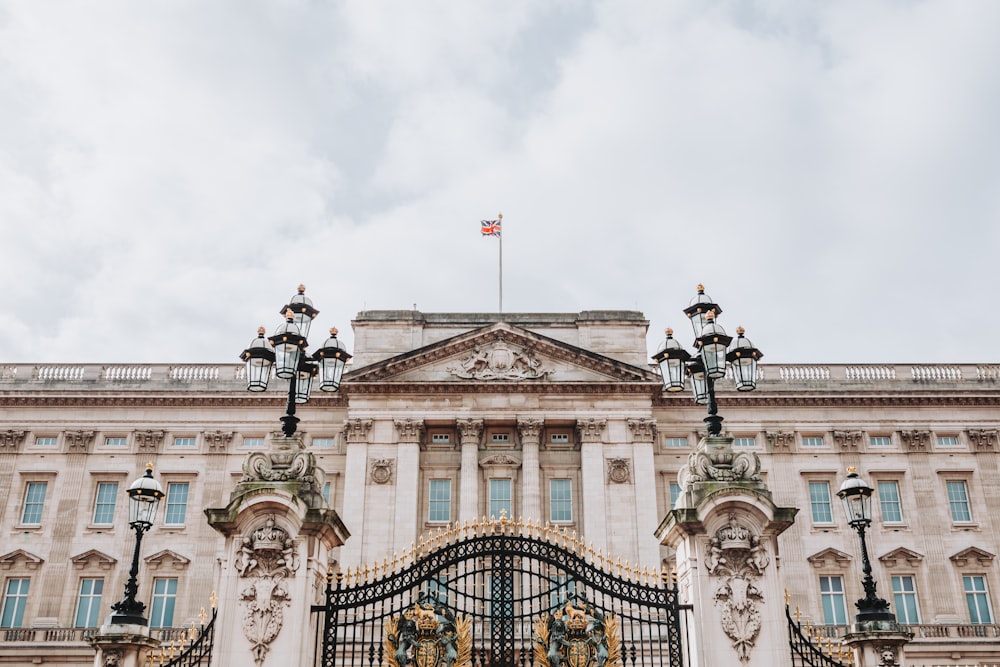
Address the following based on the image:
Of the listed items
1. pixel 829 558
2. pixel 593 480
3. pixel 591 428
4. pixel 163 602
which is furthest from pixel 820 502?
pixel 163 602

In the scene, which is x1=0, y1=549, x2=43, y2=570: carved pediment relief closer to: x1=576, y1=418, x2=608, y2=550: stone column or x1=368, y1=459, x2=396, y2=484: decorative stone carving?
x1=368, y1=459, x2=396, y2=484: decorative stone carving

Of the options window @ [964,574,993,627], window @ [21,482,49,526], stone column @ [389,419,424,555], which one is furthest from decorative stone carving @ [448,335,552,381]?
window @ [964,574,993,627]

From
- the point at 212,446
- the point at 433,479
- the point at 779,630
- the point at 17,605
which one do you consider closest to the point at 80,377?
the point at 212,446

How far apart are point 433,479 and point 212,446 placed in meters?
10.6

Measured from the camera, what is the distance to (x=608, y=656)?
13.2 meters

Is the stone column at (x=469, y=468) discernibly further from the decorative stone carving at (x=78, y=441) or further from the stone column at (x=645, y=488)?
the decorative stone carving at (x=78, y=441)

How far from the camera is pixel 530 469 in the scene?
41.8 m

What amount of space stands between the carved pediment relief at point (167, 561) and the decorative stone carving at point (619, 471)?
19.1 meters

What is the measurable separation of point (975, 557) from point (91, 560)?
3922cm

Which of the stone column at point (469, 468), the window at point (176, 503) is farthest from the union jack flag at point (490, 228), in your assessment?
the window at point (176, 503)

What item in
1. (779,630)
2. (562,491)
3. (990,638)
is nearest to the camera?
(779,630)

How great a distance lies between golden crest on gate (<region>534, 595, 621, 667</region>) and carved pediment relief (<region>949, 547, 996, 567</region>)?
111ft

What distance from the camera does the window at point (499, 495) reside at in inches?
1644

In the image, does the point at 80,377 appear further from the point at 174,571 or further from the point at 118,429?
the point at 174,571
